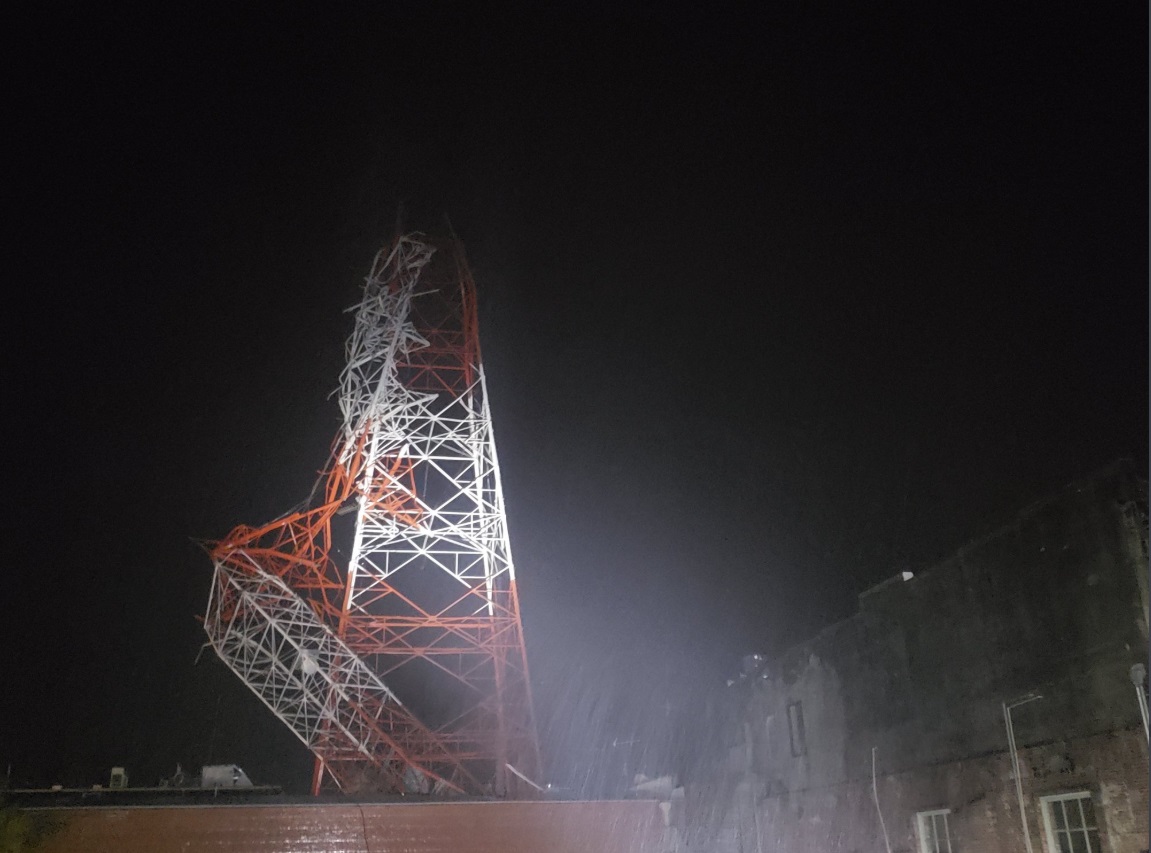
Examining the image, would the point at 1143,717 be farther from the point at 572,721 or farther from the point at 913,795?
the point at 572,721

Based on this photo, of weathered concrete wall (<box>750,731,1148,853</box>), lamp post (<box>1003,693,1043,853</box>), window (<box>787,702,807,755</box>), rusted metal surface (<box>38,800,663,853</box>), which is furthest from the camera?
window (<box>787,702,807,755</box>)

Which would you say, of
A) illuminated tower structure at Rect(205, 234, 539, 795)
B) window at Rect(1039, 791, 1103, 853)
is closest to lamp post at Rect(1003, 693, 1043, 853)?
window at Rect(1039, 791, 1103, 853)

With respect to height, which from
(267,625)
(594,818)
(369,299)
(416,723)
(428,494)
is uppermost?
(369,299)

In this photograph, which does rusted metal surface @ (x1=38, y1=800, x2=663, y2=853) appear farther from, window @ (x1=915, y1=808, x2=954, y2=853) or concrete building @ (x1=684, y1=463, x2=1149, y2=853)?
window @ (x1=915, y1=808, x2=954, y2=853)

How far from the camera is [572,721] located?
39.7 meters

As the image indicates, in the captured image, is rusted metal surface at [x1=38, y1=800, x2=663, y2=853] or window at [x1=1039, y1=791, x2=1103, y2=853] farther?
rusted metal surface at [x1=38, y1=800, x2=663, y2=853]

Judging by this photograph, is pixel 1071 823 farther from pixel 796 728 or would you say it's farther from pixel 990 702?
pixel 796 728

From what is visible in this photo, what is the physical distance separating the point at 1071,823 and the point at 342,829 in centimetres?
1198

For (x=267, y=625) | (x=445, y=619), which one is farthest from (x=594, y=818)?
(x=267, y=625)

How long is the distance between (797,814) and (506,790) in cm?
668

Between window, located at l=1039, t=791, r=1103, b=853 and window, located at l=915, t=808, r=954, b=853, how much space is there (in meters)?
2.45

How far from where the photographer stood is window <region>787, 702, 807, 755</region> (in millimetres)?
22333

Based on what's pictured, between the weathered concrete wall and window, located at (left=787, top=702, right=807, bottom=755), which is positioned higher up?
window, located at (left=787, top=702, right=807, bottom=755)

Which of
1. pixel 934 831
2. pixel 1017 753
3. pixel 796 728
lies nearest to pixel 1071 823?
pixel 1017 753
